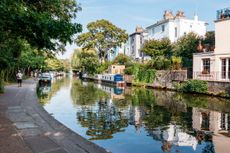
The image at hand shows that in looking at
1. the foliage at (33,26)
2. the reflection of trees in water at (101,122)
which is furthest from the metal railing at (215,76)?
the foliage at (33,26)

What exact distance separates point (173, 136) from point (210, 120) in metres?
4.99

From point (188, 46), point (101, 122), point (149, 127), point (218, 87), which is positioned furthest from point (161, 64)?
point (149, 127)

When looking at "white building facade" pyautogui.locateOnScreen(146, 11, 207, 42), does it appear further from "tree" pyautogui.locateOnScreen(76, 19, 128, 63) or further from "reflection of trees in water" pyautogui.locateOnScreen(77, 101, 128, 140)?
"reflection of trees in water" pyautogui.locateOnScreen(77, 101, 128, 140)

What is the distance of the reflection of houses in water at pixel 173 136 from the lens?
12.0m

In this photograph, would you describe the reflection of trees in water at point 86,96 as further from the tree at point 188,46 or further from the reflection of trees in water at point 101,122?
the tree at point 188,46

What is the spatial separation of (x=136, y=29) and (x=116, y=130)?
77.2 metres

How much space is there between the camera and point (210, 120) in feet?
56.5

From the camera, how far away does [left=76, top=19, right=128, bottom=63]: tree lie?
78.1 meters

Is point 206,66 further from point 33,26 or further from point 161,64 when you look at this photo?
point 33,26

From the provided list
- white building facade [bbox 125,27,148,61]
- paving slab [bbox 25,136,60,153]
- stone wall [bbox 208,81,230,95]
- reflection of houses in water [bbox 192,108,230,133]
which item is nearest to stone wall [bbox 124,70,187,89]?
stone wall [bbox 208,81,230,95]

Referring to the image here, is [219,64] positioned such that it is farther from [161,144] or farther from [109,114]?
[161,144]

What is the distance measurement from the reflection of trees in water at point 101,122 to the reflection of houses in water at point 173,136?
174cm

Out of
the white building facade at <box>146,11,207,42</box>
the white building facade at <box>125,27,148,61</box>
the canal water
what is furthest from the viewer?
the white building facade at <box>125,27,148,61</box>

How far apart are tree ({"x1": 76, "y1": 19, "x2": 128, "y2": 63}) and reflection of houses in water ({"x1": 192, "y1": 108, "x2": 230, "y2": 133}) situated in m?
58.9
